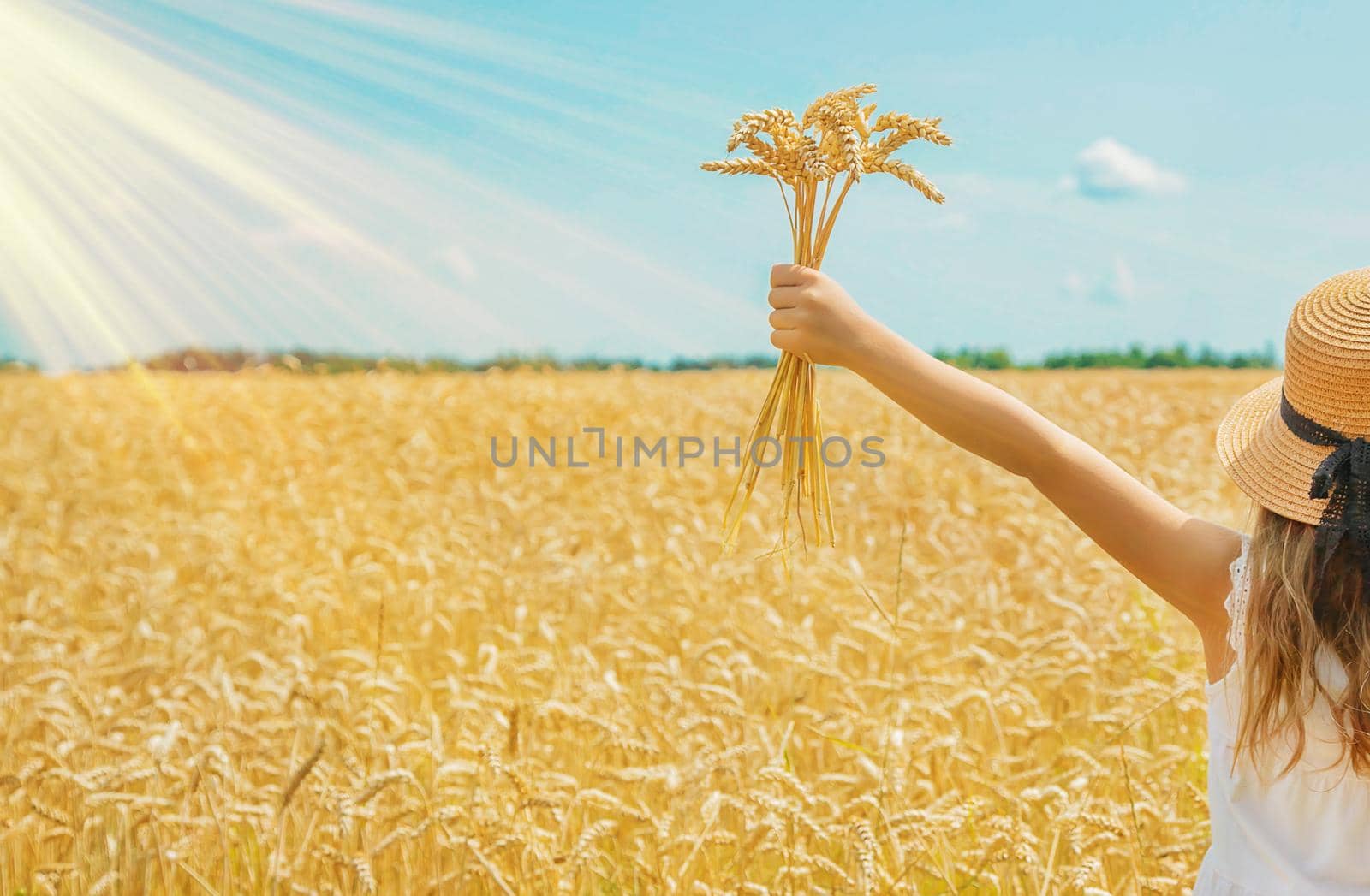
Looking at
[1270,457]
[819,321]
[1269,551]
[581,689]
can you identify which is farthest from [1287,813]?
[581,689]

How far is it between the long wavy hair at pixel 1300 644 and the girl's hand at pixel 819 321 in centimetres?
68

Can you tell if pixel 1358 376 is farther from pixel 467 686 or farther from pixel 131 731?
pixel 131 731

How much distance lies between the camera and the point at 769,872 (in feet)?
8.93

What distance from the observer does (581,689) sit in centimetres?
363

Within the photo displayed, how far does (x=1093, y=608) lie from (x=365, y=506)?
508 centimetres

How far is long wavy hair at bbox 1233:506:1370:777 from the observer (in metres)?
1.46

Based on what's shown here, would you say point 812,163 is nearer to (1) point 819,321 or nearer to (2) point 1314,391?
(1) point 819,321

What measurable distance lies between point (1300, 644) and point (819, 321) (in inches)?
33.1

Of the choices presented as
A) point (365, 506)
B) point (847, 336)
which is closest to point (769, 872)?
point (847, 336)

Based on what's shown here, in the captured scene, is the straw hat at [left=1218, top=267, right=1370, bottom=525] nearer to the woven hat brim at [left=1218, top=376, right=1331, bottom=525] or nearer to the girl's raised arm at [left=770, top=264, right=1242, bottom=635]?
the woven hat brim at [left=1218, top=376, right=1331, bottom=525]

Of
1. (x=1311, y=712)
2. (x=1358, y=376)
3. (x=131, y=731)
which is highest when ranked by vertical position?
(x=1358, y=376)

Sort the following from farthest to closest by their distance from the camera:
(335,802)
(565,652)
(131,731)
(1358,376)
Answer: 1. (565,652)
2. (131,731)
3. (335,802)
4. (1358,376)

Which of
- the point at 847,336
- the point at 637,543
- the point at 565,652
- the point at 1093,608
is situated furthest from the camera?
the point at 637,543

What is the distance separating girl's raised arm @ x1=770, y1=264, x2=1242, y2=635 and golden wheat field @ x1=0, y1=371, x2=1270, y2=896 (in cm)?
68
